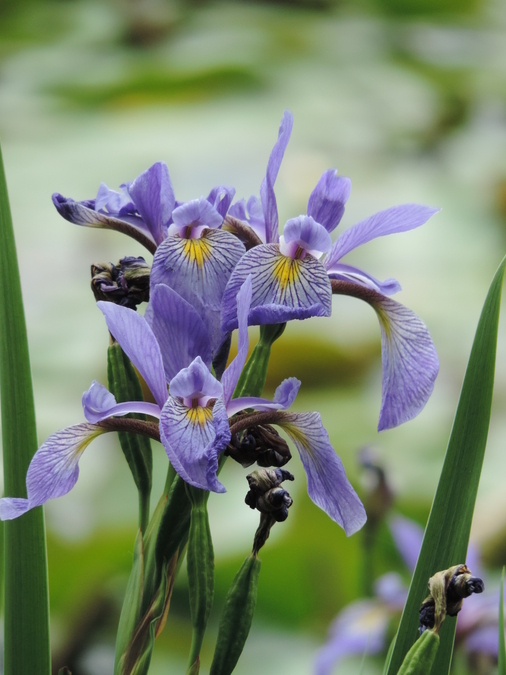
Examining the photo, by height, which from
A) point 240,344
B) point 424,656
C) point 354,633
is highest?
point 240,344

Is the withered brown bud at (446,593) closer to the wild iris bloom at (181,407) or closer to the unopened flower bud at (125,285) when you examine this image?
the wild iris bloom at (181,407)

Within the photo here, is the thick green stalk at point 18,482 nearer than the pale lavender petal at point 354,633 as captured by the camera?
Yes

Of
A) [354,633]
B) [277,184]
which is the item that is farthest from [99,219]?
[277,184]

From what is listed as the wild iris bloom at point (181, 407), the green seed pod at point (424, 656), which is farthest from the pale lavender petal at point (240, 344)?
the green seed pod at point (424, 656)

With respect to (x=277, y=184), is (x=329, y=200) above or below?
below

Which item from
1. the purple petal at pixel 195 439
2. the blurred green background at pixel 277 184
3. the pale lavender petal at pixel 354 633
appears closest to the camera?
the purple petal at pixel 195 439

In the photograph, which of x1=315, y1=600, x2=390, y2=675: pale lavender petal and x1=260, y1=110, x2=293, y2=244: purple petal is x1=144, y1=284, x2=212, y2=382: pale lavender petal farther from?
x1=315, y1=600, x2=390, y2=675: pale lavender petal

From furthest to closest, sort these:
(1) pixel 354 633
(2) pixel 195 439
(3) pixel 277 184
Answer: (3) pixel 277 184 < (1) pixel 354 633 < (2) pixel 195 439

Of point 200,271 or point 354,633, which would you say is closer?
point 200,271

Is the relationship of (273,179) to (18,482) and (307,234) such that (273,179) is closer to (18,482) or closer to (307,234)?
(307,234)
